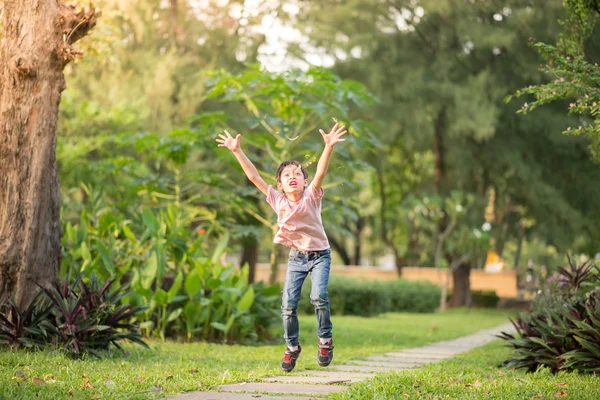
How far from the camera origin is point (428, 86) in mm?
24062

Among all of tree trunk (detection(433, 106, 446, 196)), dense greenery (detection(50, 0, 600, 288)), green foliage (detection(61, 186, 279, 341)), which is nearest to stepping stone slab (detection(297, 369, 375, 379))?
green foliage (detection(61, 186, 279, 341))

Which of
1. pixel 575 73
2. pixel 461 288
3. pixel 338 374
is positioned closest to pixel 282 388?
pixel 338 374

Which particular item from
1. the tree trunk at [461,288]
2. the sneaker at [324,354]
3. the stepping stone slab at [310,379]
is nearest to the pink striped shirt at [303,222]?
the sneaker at [324,354]

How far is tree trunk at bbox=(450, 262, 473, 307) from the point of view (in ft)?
97.6

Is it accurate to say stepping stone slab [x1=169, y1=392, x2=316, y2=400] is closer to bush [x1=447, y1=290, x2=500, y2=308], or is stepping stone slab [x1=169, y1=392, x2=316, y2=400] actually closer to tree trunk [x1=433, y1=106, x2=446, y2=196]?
tree trunk [x1=433, y1=106, x2=446, y2=196]

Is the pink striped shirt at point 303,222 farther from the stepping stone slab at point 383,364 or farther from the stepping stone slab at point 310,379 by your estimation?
the stepping stone slab at point 383,364

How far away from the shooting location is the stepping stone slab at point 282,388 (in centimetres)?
575

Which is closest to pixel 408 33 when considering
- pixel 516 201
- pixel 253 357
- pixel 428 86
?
pixel 428 86

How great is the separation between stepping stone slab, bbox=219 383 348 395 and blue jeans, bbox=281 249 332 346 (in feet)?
2.33

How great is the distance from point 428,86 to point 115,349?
699 inches

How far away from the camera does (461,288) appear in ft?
98.7

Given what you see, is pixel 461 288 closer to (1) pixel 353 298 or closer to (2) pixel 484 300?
(2) pixel 484 300

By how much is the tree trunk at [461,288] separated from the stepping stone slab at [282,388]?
79.5 feet

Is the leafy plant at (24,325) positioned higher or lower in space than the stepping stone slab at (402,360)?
higher
